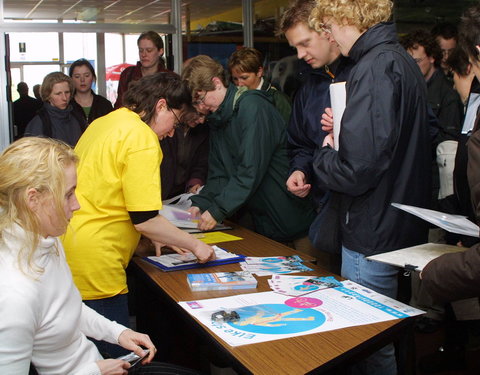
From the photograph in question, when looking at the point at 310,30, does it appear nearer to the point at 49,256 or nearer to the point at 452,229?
the point at 452,229

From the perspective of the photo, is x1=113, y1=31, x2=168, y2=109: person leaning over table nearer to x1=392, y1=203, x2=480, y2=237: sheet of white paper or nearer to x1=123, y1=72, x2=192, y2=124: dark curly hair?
x1=123, y1=72, x2=192, y2=124: dark curly hair

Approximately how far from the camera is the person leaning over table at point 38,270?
1.38m

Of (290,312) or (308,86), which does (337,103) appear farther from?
(290,312)

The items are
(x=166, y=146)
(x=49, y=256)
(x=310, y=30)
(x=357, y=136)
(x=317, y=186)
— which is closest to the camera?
(x=49, y=256)

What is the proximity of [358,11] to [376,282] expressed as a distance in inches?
36.1

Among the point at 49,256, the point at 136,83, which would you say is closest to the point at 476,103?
the point at 136,83

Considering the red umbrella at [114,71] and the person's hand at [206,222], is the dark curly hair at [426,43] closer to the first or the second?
the person's hand at [206,222]

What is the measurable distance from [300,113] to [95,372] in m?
1.63

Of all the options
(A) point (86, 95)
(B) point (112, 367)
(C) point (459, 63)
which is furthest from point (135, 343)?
(A) point (86, 95)

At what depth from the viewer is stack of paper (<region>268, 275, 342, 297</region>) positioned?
203 centimetres

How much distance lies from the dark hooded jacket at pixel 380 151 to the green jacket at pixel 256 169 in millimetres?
826

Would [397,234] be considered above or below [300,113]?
below

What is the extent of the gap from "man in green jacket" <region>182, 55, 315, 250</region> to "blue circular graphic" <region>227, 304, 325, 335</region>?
1072 millimetres

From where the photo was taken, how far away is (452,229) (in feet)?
5.44
